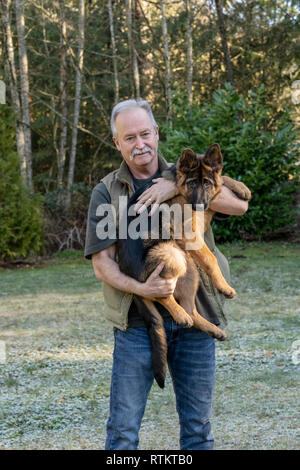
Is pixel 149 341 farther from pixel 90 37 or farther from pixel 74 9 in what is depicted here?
pixel 74 9

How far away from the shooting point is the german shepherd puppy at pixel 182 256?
286cm

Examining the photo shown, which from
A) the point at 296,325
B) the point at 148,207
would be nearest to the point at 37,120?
the point at 296,325

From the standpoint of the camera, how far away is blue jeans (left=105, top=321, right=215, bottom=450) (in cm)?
302

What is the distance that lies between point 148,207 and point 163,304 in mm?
530

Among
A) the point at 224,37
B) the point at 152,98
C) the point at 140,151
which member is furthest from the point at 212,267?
the point at 152,98

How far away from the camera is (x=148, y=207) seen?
2.97 metres

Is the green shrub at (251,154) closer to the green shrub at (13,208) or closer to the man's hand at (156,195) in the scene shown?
the green shrub at (13,208)

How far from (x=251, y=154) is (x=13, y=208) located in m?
6.83

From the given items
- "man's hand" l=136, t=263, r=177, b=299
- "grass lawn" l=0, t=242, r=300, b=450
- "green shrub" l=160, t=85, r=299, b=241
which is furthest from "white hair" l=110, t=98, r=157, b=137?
"green shrub" l=160, t=85, r=299, b=241

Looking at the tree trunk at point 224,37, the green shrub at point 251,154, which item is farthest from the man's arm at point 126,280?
the tree trunk at point 224,37

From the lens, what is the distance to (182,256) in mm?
2945

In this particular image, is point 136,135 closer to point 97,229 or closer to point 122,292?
point 97,229

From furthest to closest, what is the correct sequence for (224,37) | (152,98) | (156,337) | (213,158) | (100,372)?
(152,98) → (224,37) → (100,372) → (156,337) → (213,158)

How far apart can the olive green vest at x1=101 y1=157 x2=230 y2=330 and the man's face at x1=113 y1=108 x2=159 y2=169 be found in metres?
0.15
